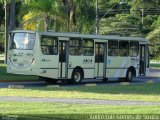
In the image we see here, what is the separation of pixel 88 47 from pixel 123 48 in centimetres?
347

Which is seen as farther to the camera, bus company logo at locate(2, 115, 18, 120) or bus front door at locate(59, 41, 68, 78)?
bus front door at locate(59, 41, 68, 78)

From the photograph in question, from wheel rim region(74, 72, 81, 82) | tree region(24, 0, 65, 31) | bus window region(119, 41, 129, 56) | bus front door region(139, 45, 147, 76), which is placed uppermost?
tree region(24, 0, 65, 31)

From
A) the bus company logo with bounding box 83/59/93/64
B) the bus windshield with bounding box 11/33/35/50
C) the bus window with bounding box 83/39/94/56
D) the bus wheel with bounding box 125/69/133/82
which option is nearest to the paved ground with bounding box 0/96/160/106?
the bus windshield with bounding box 11/33/35/50

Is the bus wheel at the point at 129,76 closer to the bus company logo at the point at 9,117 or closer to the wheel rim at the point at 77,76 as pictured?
the wheel rim at the point at 77,76

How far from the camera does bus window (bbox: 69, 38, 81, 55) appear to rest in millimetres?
27766

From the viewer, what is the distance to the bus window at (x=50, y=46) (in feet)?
86.7

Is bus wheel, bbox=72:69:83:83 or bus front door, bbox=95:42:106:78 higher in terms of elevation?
bus front door, bbox=95:42:106:78

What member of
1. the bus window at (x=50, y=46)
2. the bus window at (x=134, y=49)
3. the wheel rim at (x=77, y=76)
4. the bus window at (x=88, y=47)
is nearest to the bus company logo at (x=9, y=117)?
the bus window at (x=50, y=46)

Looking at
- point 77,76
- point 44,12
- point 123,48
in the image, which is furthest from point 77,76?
point 44,12

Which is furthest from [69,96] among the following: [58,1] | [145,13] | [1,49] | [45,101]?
[145,13]

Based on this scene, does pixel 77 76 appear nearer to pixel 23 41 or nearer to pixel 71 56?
pixel 71 56

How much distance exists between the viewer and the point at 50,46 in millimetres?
26797

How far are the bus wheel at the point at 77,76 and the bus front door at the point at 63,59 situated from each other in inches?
25.8

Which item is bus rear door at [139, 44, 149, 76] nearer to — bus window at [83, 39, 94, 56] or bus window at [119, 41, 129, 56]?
bus window at [119, 41, 129, 56]
